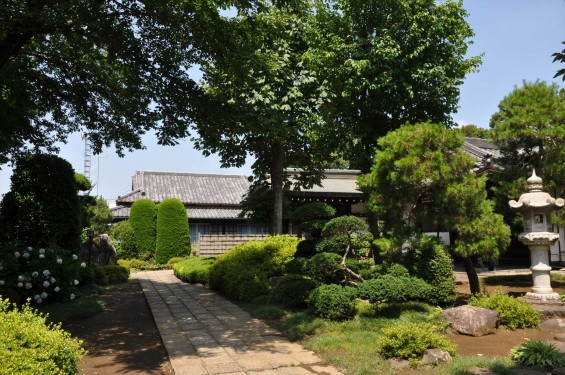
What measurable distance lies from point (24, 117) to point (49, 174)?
5.56ft

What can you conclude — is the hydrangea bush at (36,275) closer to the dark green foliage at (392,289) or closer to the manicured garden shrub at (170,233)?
the dark green foliage at (392,289)

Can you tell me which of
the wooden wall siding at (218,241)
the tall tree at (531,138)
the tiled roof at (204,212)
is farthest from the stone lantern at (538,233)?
the tiled roof at (204,212)

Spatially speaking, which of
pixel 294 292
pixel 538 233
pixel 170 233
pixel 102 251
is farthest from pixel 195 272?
pixel 538 233

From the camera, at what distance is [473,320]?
280 inches

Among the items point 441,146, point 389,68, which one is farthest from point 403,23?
point 441,146

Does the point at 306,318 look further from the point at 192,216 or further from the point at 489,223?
the point at 192,216

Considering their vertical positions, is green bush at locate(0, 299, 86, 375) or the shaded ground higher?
green bush at locate(0, 299, 86, 375)

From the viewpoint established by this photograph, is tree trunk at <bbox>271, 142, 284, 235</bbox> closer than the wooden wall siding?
Answer: Yes

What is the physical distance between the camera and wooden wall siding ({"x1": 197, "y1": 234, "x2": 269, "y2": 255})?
73.9ft

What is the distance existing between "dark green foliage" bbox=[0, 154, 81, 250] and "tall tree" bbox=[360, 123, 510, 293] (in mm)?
8464

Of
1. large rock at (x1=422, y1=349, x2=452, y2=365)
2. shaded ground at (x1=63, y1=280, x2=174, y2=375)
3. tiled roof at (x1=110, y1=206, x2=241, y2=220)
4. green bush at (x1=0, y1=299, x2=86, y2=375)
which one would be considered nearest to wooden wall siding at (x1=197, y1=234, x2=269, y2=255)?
tiled roof at (x1=110, y1=206, x2=241, y2=220)

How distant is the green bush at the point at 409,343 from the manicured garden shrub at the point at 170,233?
19.3m

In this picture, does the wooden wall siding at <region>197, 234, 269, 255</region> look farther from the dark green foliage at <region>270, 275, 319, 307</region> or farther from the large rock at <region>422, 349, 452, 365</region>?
the large rock at <region>422, 349, 452, 365</region>

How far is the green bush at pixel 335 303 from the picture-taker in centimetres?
769
